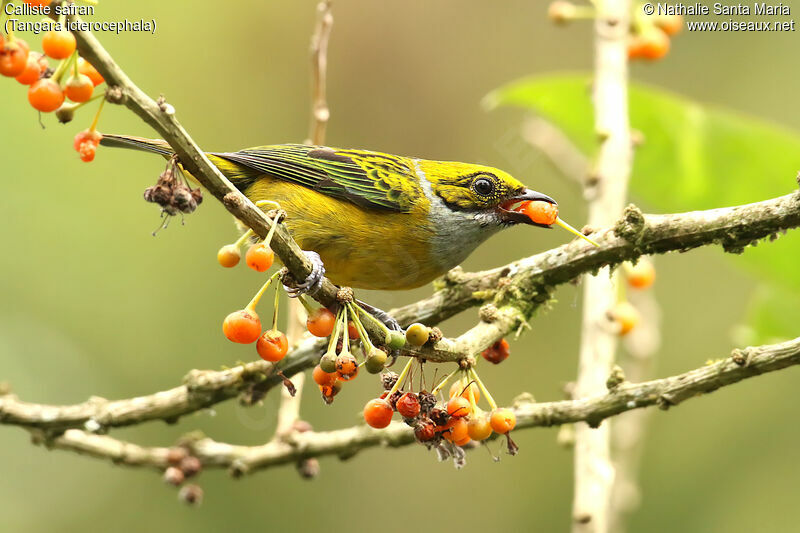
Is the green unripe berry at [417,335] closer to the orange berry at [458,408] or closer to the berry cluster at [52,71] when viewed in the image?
the orange berry at [458,408]

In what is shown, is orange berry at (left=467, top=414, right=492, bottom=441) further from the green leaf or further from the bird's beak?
the green leaf

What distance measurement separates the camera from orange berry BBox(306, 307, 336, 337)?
2607 mm

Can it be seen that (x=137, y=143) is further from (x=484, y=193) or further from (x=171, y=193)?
(x=484, y=193)

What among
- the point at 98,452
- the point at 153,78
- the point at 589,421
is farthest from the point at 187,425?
the point at 589,421

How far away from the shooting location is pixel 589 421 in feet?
9.26

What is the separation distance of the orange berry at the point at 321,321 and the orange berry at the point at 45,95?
97cm

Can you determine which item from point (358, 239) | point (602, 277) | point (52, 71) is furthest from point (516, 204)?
point (52, 71)

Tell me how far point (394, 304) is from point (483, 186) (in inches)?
139

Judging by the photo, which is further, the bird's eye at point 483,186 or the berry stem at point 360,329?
the bird's eye at point 483,186

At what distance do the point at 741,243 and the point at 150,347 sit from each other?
6.77m

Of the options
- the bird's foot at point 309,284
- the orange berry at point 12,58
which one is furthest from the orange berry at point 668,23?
A: the orange berry at point 12,58

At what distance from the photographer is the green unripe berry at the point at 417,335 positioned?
2.45 meters

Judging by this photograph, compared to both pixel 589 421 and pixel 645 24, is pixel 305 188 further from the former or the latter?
pixel 645 24

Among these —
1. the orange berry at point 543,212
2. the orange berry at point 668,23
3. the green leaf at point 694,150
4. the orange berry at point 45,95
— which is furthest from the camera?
the orange berry at point 668,23
